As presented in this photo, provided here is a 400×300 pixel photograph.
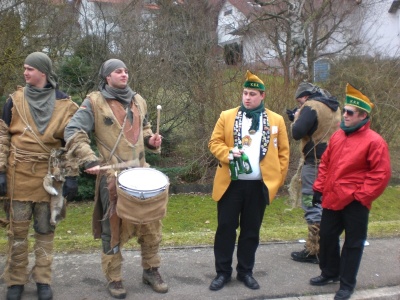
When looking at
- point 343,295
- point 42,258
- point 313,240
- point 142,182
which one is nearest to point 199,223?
point 313,240

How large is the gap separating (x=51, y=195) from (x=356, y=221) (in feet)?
8.73

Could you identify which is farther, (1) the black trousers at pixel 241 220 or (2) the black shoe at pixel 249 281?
(2) the black shoe at pixel 249 281

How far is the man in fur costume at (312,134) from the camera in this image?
513 centimetres

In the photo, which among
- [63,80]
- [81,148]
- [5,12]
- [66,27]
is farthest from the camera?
[66,27]

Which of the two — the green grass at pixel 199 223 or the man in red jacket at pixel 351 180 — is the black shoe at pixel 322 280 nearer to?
the man in red jacket at pixel 351 180

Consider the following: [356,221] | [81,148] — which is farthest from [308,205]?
[81,148]

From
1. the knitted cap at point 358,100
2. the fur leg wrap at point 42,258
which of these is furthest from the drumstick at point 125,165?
the knitted cap at point 358,100

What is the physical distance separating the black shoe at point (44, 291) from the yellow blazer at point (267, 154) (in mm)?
1654

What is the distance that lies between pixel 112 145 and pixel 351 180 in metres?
2.10

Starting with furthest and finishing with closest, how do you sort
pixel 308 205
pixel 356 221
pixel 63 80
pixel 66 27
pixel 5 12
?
1. pixel 66 27
2. pixel 63 80
3. pixel 5 12
4. pixel 308 205
5. pixel 356 221

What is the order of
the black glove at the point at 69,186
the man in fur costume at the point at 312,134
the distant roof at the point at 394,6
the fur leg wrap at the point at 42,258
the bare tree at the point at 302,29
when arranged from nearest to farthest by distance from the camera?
the black glove at the point at 69,186 < the fur leg wrap at the point at 42,258 < the man in fur costume at the point at 312,134 < the bare tree at the point at 302,29 < the distant roof at the point at 394,6

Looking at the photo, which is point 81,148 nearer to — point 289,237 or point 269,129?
point 269,129

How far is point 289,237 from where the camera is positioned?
6301 millimetres

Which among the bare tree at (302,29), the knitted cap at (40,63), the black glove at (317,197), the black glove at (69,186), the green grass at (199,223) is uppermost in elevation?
the bare tree at (302,29)
